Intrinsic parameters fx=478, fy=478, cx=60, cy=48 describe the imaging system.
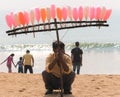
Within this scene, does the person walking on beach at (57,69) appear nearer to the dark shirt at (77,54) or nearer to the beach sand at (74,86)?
the beach sand at (74,86)

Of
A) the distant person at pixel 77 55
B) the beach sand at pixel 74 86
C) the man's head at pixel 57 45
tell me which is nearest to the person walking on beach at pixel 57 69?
the man's head at pixel 57 45

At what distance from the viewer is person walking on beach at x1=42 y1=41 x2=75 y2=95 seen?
11.8 metres

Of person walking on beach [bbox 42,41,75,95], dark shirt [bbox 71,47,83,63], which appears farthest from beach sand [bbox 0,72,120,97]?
dark shirt [bbox 71,47,83,63]

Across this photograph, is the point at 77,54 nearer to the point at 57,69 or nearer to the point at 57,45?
the point at 57,69

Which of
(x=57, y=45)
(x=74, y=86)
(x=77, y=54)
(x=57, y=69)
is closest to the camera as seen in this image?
(x=57, y=45)

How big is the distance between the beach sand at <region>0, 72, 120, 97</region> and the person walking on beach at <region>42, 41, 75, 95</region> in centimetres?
30

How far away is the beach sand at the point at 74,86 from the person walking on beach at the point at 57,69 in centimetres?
30

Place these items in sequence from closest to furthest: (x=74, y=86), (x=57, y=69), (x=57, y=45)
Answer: (x=57, y=45), (x=57, y=69), (x=74, y=86)

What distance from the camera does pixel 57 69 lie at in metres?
12.3

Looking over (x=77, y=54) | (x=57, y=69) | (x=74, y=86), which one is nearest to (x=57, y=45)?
(x=57, y=69)

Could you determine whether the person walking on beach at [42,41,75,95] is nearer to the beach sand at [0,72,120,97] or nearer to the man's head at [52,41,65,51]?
the man's head at [52,41,65,51]

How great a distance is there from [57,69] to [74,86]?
2.94 m

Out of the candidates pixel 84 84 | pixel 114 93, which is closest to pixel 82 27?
pixel 114 93

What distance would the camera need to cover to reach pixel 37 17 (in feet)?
37.2
